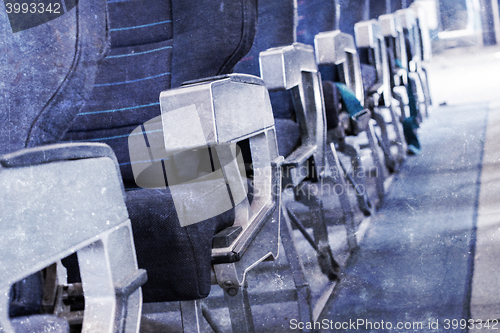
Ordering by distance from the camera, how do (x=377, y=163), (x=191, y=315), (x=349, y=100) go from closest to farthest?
1. (x=191, y=315)
2. (x=349, y=100)
3. (x=377, y=163)

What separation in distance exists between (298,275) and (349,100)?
2.60ft

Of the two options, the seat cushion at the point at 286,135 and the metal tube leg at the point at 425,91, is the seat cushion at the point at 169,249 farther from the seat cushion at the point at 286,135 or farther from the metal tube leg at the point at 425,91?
the metal tube leg at the point at 425,91

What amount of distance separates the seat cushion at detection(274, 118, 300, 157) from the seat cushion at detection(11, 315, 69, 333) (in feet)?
2.46

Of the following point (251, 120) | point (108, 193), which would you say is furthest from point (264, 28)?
point (108, 193)

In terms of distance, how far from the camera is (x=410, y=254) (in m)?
1.37

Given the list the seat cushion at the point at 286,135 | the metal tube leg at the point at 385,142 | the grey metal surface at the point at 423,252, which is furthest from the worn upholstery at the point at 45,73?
the metal tube leg at the point at 385,142

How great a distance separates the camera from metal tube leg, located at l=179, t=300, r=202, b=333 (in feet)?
2.39

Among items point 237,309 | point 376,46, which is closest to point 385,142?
point 376,46

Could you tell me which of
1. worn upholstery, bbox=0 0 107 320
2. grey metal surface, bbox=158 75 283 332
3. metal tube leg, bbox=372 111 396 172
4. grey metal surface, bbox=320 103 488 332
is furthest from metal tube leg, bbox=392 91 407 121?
worn upholstery, bbox=0 0 107 320

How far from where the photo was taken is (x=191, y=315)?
0.73 metres

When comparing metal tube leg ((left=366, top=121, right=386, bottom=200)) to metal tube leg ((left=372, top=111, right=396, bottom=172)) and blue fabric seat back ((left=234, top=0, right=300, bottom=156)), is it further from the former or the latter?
blue fabric seat back ((left=234, top=0, right=300, bottom=156))

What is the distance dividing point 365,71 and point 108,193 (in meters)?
1.88

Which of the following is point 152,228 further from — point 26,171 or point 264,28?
point 264,28

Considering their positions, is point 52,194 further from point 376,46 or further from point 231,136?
point 376,46
